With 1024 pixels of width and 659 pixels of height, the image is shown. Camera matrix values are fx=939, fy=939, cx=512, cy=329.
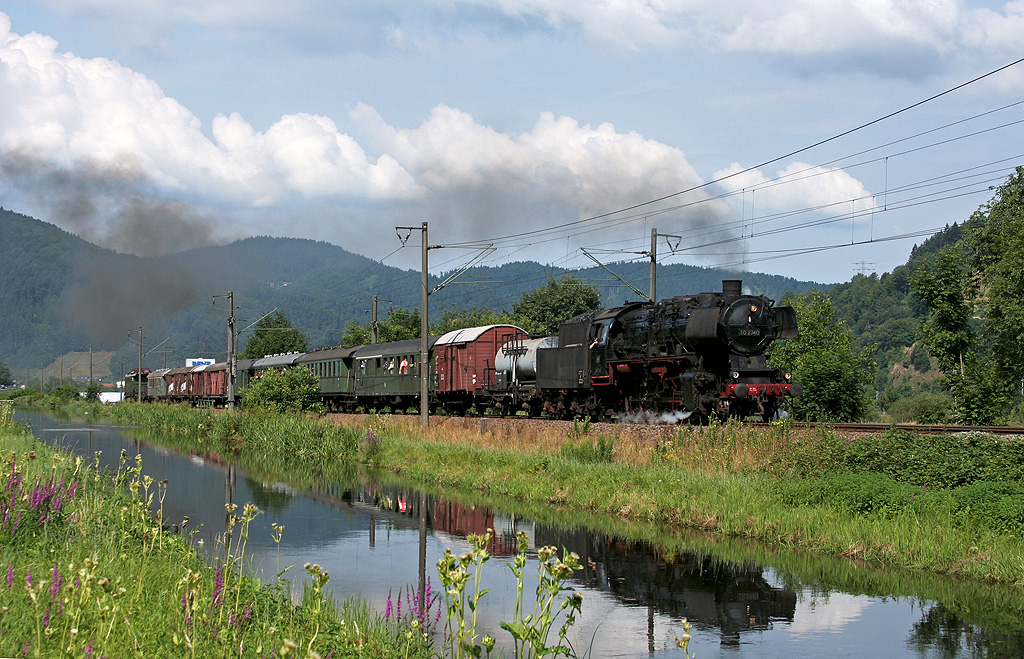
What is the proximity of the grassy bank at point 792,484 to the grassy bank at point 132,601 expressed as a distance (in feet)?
29.0

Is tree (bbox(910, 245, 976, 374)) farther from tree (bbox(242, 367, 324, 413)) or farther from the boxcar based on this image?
tree (bbox(242, 367, 324, 413))

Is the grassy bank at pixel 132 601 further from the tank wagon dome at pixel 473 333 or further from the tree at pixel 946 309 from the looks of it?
the tree at pixel 946 309

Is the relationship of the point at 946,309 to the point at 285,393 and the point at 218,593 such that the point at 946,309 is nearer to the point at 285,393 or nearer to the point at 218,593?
the point at 285,393

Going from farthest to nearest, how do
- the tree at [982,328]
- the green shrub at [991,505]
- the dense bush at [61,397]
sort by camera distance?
the dense bush at [61,397]
the tree at [982,328]
the green shrub at [991,505]

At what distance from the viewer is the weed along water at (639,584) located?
37.1ft

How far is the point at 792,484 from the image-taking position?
19.1m

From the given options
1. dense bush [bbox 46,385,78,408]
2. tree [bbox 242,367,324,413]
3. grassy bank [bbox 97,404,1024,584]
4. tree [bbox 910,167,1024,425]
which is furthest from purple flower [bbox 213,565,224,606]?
dense bush [bbox 46,385,78,408]

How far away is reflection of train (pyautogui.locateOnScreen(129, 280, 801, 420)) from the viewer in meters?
28.7

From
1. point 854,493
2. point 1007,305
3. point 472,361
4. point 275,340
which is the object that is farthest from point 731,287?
point 275,340

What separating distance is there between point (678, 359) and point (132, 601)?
75.8 ft

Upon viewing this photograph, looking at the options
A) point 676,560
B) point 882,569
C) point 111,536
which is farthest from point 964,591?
point 111,536

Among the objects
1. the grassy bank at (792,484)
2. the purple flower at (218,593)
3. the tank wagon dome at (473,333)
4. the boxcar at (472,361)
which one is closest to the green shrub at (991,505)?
the grassy bank at (792,484)

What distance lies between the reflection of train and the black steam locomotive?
37 mm

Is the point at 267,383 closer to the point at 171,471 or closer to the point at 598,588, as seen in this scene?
the point at 171,471
